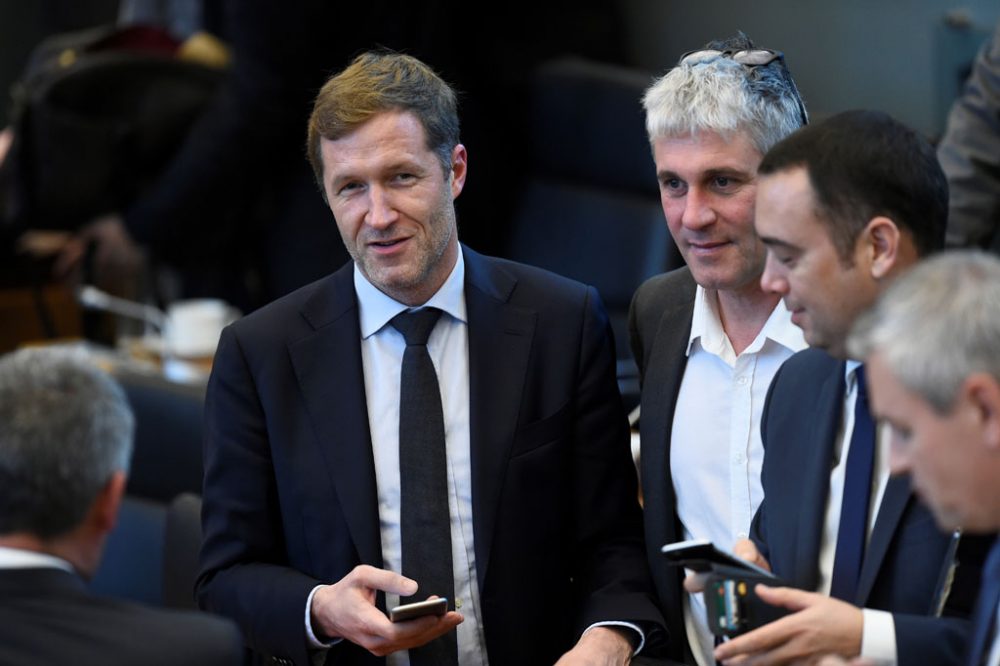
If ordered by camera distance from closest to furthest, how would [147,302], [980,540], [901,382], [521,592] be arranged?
[901,382], [980,540], [521,592], [147,302]

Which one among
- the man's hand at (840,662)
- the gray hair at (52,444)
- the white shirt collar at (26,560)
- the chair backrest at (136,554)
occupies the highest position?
the gray hair at (52,444)

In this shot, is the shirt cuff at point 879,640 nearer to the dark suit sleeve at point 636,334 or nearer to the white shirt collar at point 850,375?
the white shirt collar at point 850,375

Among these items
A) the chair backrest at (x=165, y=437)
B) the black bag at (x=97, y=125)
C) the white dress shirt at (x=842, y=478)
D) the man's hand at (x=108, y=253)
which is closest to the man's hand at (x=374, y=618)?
the white dress shirt at (x=842, y=478)

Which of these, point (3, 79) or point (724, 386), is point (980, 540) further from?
point (3, 79)

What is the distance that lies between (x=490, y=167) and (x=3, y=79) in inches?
131

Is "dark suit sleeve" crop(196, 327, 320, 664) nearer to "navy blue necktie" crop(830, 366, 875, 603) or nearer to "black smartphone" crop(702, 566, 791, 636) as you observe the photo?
"black smartphone" crop(702, 566, 791, 636)

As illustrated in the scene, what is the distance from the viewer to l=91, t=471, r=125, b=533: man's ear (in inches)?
77.7

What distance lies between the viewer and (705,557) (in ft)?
6.39

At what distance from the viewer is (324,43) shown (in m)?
4.39

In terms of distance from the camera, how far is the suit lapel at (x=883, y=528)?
1974 mm

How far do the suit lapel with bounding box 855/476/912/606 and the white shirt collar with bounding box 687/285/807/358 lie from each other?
0.39m

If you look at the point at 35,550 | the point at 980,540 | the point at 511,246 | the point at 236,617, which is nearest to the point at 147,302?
the point at 511,246

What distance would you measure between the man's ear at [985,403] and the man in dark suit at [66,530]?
0.93m

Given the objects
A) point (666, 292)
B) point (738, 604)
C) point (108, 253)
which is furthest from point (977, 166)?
point (108, 253)
